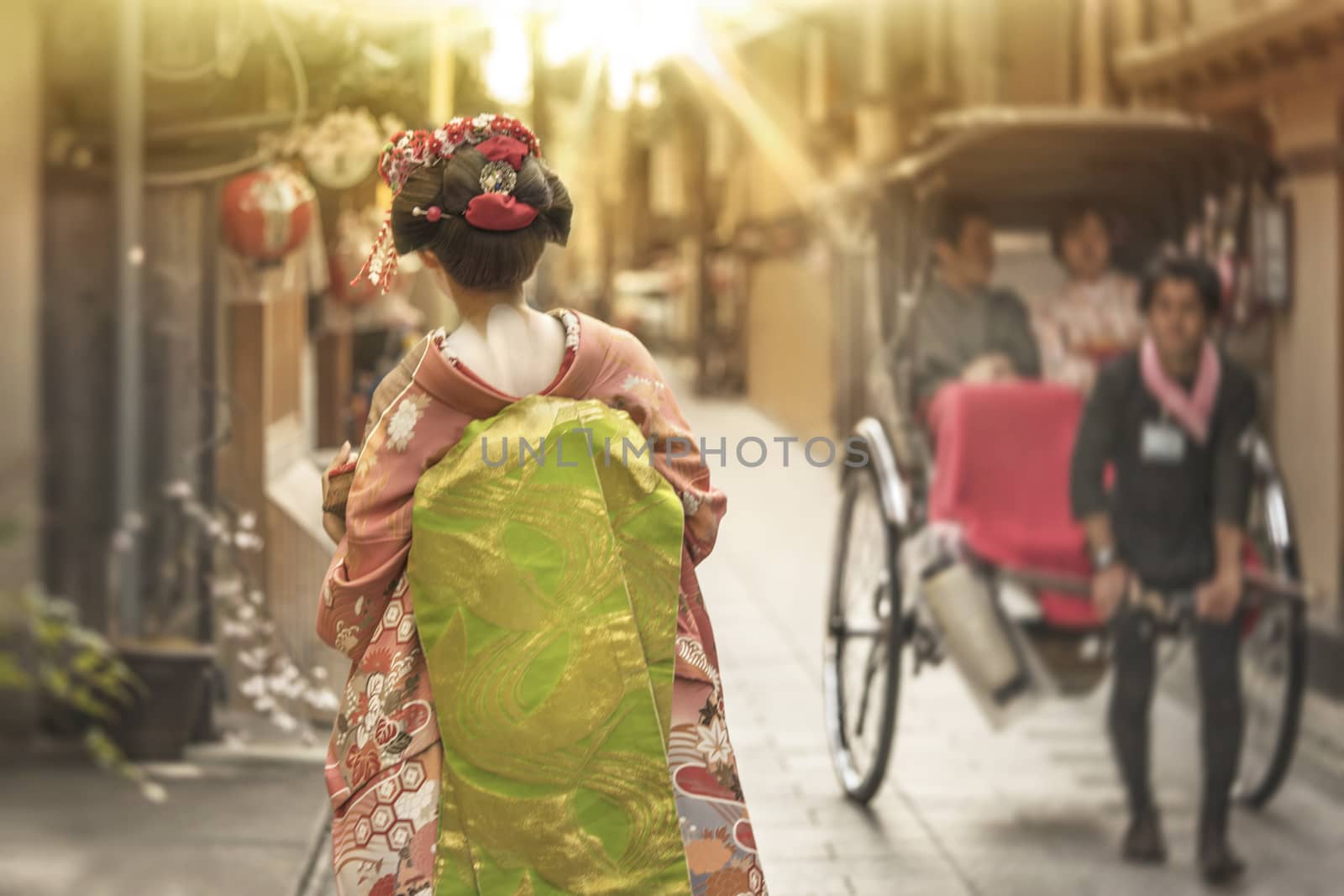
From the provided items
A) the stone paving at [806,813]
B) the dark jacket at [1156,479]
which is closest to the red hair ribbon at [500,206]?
the stone paving at [806,813]

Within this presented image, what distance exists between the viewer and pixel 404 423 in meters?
2.55

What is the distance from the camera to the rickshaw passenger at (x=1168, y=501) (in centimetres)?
506

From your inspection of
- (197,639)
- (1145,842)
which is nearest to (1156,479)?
(1145,842)

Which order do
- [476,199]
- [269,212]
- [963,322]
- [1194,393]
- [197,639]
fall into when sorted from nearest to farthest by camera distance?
[476,199] → [269,212] → [1194,393] → [197,639] → [963,322]

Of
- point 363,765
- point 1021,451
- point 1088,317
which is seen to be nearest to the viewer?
point 363,765

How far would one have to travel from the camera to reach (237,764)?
5.15 meters

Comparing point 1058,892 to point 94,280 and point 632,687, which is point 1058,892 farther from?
point 94,280

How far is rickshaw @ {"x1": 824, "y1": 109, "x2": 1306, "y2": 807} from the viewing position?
516 centimetres

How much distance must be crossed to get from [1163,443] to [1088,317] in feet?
3.83

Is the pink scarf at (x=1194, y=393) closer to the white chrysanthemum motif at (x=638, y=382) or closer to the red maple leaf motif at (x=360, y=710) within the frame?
the white chrysanthemum motif at (x=638, y=382)

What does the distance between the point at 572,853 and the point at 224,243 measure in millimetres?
3157

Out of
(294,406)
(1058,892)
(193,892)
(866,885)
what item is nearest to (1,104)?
(294,406)

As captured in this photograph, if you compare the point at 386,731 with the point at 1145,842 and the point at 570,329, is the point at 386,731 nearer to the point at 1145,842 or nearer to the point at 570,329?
the point at 570,329

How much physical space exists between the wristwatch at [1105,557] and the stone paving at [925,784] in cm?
86
